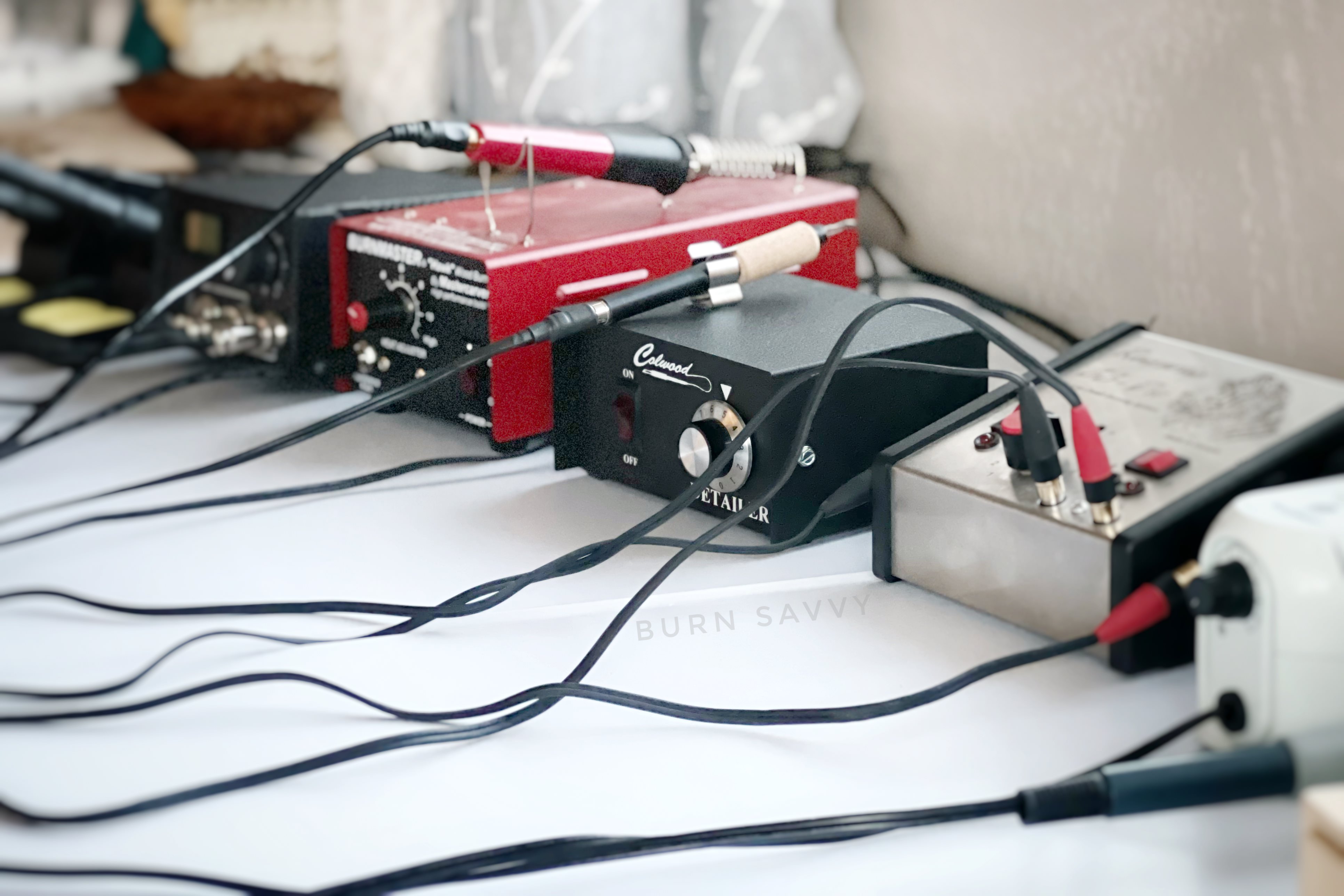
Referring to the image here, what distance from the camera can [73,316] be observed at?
1.04m

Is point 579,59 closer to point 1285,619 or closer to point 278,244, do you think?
point 278,244

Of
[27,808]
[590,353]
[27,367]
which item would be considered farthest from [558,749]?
[27,367]

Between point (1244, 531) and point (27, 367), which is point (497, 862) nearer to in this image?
point (1244, 531)

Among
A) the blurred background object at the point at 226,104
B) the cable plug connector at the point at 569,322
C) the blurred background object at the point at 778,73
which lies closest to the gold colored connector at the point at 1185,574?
the cable plug connector at the point at 569,322

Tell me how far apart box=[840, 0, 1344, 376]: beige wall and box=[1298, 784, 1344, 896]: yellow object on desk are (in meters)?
0.49

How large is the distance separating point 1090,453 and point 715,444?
0.73ft

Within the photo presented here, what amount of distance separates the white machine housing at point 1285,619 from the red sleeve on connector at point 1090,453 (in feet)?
0.22

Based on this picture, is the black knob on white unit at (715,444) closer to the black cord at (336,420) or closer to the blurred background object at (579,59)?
the black cord at (336,420)

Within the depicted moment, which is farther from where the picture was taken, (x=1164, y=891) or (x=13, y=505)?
(x=13, y=505)

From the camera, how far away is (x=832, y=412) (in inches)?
26.6

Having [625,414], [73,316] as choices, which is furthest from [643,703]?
[73,316]

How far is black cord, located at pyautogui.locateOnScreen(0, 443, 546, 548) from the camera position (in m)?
0.73

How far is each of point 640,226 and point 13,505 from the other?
0.44 metres

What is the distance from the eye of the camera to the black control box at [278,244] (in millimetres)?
896
